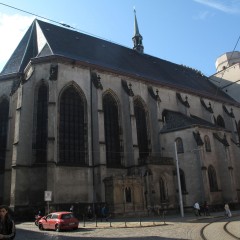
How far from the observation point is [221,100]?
40.8 metres

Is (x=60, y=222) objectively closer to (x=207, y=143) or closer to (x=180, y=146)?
(x=180, y=146)

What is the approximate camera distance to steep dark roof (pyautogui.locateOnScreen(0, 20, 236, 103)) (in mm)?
30250

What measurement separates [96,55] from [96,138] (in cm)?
1060

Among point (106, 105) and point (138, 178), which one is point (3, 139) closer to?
point (106, 105)

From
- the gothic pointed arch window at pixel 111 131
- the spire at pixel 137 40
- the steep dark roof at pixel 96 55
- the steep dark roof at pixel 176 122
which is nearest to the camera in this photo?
the gothic pointed arch window at pixel 111 131

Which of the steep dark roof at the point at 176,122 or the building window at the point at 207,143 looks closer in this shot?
the building window at the point at 207,143

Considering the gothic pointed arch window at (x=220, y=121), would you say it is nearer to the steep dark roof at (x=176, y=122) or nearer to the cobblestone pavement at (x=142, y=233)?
the steep dark roof at (x=176, y=122)

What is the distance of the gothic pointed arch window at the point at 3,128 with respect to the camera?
87.9 feet

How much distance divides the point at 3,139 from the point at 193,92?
72.0ft

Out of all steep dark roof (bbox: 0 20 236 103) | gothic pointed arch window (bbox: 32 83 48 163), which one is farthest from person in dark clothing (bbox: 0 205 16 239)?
steep dark roof (bbox: 0 20 236 103)

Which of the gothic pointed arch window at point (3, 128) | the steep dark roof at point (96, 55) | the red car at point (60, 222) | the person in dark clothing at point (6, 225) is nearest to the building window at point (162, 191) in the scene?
the steep dark roof at point (96, 55)

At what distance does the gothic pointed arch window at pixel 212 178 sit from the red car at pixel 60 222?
15.9 meters

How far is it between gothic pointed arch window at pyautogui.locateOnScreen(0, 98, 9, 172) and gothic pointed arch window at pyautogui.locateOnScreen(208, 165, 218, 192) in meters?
18.2

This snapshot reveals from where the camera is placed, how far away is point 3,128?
91.8 feet
